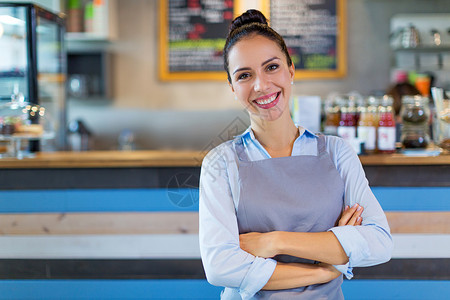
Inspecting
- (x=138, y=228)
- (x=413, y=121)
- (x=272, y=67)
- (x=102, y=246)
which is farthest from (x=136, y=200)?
(x=413, y=121)

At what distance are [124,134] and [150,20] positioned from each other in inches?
40.1

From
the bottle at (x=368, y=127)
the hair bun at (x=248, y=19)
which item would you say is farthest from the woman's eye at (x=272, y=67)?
the bottle at (x=368, y=127)

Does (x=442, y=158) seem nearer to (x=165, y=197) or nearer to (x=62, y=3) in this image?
(x=165, y=197)

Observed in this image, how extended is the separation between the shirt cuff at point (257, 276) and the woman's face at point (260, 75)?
398mm

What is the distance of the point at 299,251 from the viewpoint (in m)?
1.23

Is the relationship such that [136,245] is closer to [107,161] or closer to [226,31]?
[107,161]

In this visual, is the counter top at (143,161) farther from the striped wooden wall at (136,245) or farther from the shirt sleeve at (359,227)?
the shirt sleeve at (359,227)

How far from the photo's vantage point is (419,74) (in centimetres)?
390

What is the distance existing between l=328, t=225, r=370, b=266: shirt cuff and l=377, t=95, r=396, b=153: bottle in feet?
2.94

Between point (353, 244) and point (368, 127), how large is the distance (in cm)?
94

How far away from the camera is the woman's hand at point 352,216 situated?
4.21 feet

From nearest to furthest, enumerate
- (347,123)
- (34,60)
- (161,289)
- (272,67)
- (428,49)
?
(272,67)
(161,289)
(347,123)
(34,60)
(428,49)

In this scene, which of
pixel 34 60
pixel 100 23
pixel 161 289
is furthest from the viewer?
pixel 100 23

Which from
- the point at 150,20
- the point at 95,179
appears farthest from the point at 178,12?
the point at 95,179
